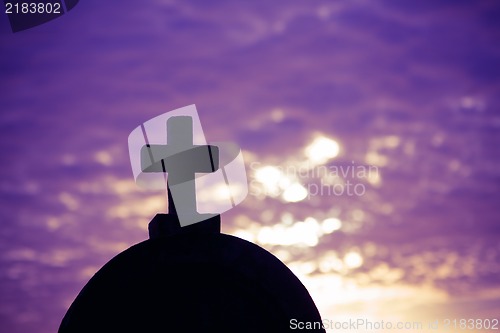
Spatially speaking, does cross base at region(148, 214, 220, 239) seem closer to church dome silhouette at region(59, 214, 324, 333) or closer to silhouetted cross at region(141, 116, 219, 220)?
church dome silhouette at region(59, 214, 324, 333)

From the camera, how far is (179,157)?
10.3 m

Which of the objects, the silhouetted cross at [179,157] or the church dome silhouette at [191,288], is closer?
the church dome silhouette at [191,288]

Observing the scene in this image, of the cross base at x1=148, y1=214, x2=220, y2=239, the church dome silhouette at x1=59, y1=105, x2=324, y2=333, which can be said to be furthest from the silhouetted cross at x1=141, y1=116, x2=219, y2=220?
the church dome silhouette at x1=59, y1=105, x2=324, y2=333

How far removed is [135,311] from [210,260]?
4.52 ft

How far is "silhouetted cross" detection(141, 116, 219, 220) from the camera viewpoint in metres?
10.2

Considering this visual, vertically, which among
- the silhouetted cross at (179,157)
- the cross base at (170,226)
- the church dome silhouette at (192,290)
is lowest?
the church dome silhouette at (192,290)

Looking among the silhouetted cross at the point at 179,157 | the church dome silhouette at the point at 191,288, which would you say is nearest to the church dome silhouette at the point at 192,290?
the church dome silhouette at the point at 191,288

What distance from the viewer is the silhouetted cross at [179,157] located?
10164 millimetres

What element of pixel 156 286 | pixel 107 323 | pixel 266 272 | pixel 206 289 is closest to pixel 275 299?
pixel 266 272

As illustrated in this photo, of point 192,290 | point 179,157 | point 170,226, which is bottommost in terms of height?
point 192,290

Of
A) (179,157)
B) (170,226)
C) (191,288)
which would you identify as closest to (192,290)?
(191,288)

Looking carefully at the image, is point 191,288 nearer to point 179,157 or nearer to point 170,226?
point 170,226

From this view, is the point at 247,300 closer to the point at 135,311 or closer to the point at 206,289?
the point at 206,289

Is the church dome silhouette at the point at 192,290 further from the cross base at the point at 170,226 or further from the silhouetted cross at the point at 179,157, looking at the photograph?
the silhouetted cross at the point at 179,157
